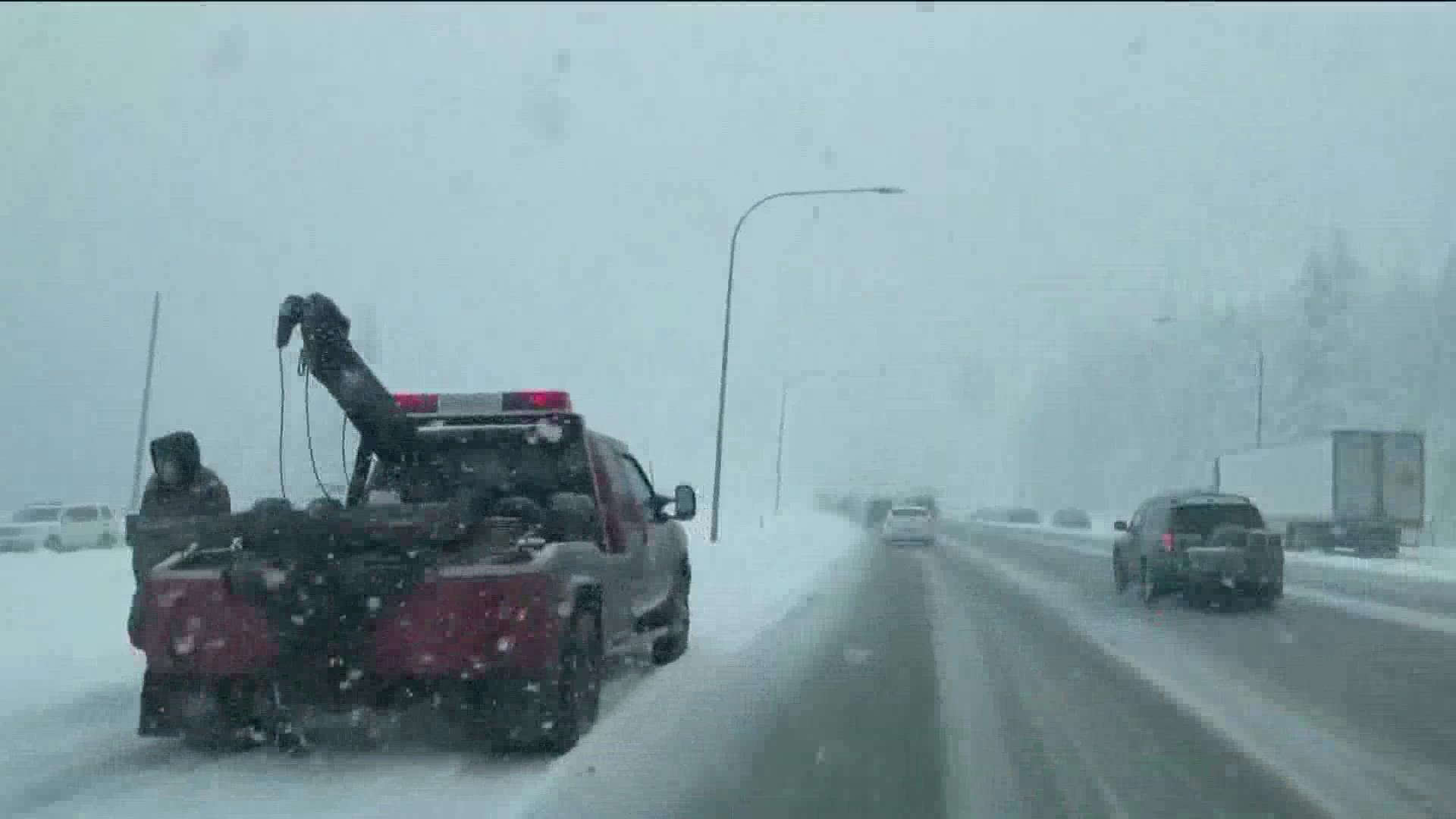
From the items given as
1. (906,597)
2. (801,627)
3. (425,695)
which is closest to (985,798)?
(425,695)

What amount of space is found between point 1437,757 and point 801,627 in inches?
361

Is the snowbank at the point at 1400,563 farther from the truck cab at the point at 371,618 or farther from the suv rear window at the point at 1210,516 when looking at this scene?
the truck cab at the point at 371,618

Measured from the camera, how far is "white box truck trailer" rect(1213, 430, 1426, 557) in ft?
150

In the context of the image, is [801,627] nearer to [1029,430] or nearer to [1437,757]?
[1437,757]

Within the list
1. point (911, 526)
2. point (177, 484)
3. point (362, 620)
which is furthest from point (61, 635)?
point (911, 526)

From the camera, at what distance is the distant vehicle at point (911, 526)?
47.9 m

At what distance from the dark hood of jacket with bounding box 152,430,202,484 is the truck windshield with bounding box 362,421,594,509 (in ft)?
4.18

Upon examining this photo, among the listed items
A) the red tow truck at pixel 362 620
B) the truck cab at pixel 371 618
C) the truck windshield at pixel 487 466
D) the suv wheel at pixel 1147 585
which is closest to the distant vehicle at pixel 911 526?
the suv wheel at pixel 1147 585

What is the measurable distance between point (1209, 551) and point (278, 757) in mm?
15623

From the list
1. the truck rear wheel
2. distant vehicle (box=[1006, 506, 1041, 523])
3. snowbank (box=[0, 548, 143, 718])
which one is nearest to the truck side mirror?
the truck rear wheel

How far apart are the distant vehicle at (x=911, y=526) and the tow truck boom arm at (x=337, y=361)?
38.4 m

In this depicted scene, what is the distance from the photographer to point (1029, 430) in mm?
138250

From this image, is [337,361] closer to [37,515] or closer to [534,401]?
[534,401]

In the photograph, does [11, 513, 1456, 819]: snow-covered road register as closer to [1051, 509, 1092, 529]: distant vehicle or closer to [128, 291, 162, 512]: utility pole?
[128, 291, 162, 512]: utility pole
